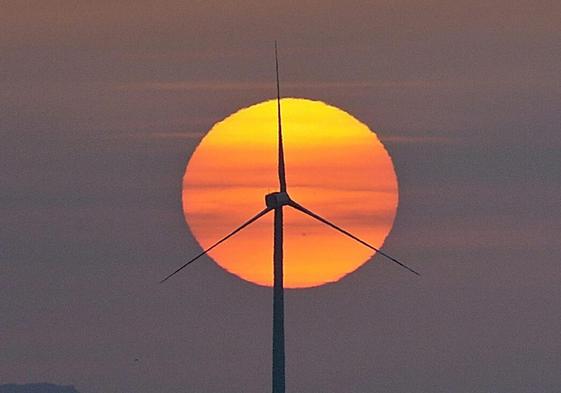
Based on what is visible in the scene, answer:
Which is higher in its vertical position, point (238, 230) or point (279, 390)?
point (238, 230)

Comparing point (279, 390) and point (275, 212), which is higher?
point (275, 212)

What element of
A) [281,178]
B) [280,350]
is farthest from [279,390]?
[281,178]

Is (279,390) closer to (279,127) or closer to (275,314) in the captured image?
(275,314)

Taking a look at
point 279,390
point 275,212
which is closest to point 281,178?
point 275,212

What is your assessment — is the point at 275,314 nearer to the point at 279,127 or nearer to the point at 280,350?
the point at 280,350
